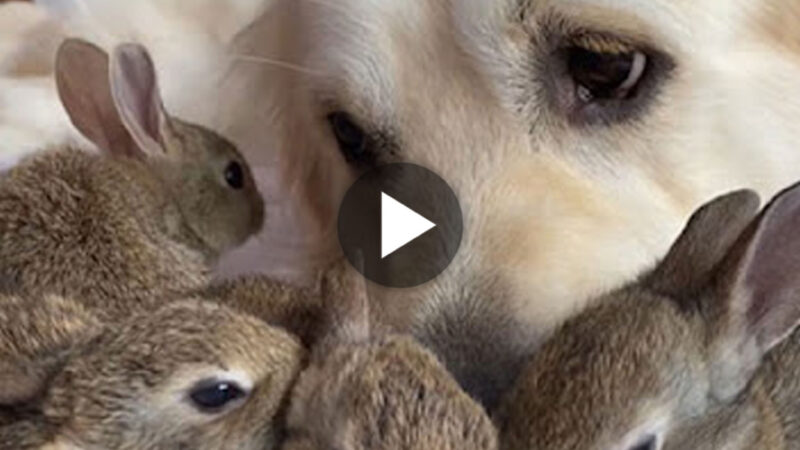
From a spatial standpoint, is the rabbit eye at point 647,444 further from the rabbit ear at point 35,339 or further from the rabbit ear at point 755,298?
the rabbit ear at point 35,339

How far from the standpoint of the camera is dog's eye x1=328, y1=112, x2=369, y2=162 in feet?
4.98

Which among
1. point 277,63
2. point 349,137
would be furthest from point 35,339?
point 277,63

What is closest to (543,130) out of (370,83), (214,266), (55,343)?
(370,83)

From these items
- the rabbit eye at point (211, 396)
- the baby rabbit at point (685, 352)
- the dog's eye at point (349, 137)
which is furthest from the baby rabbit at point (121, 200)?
the baby rabbit at point (685, 352)

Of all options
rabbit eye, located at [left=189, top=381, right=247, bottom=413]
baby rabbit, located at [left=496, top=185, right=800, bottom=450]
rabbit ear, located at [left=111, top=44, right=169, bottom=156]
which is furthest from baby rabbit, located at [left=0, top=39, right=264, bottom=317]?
baby rabbit, located at [left=496, top=185, right=800, bottom=450]

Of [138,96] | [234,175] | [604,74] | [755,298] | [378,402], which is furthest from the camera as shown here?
[234,175]

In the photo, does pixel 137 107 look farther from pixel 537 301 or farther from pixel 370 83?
pixel 537 301

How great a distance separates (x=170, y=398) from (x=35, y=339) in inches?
5.2

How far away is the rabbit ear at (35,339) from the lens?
1.11 metres

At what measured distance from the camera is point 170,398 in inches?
41.9

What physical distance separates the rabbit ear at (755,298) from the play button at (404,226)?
0.25 m

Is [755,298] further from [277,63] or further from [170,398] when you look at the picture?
[277,63]

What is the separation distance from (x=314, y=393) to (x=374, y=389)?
0.05 metres

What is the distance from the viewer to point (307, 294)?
1295mm
